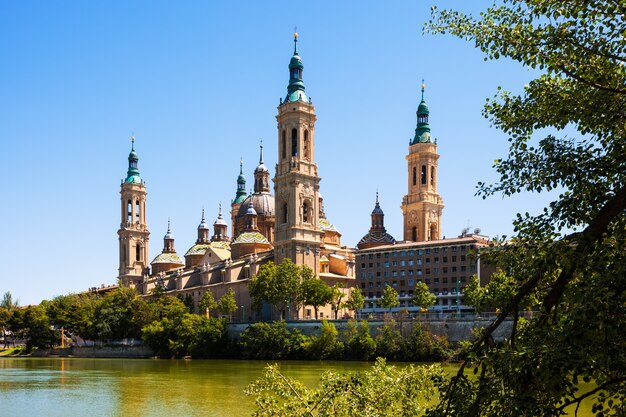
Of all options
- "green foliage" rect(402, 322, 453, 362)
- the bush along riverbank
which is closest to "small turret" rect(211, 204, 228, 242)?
the bush along riverbank

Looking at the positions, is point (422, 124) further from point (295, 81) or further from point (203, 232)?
point (203, 232)

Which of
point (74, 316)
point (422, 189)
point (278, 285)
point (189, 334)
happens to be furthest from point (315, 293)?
point (74, 316)

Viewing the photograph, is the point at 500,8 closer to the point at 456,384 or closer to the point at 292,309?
the point at 456,384

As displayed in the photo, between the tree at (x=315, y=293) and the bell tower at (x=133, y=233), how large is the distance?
70.5 m

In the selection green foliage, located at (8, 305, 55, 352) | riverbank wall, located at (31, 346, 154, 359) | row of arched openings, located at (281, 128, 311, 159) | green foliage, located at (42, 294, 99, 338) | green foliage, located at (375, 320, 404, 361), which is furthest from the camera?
green foliage, located at (42, 294, 99, 338)

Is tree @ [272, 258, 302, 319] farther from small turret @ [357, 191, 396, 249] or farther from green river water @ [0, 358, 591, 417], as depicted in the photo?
small turret @ [357, 191, 396, 249]

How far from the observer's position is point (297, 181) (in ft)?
358

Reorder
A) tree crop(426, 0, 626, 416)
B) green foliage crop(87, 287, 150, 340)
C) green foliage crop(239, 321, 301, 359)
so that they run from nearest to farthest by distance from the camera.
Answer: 1. tree crop(426, 0, 626, 416)
2. green foliage crop(239, 321, 301, 359)
3. green foliage crop(87, 287, 150, 340)

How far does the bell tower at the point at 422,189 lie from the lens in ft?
407

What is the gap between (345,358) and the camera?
78438mm

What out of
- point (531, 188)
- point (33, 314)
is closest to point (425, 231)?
point (33, 314)

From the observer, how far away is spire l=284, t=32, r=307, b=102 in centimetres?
11356

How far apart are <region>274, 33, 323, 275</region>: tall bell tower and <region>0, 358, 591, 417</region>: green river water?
4066 cm

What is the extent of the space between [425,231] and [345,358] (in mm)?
48651
